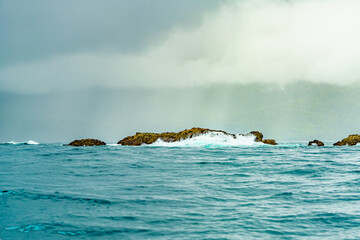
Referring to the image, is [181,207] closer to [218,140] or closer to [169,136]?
[218,140]

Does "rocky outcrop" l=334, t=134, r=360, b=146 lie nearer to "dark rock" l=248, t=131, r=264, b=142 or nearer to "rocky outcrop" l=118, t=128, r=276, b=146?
"rocky outcrop" l=118, t=128, r=276, b=146

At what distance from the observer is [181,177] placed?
901 inches

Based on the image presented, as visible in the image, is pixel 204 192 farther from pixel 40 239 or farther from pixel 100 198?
pixel 40 239

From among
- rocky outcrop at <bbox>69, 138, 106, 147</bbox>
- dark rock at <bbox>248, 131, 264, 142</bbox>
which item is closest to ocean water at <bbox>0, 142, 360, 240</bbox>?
dark rock at <bbox>248, 131, 264, 142</bbox>

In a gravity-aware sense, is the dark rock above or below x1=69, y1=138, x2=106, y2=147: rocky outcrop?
above

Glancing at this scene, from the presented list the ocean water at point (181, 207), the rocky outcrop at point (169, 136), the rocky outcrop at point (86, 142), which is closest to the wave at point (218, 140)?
the rocky outcrop at point (169, 136)

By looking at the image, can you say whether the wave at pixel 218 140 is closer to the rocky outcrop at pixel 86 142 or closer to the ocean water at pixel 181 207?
the rocky outcrop at pixel 86 142

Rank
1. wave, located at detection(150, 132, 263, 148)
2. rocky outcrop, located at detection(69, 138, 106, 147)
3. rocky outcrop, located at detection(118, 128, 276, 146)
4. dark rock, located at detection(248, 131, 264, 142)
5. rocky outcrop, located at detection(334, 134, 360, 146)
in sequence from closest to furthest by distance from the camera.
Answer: wave, located at detection(150, 132, 263, 148)
rocky outcrop, located at detection(334, 134, 360, 146)
rocky outcrop, located at detection(118, 128, 276, 146)
dark rock, located at detection(248, 131, 264, 142)
rocky outcrop, located at detection(69, 138, 106, 147)

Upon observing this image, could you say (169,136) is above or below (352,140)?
above

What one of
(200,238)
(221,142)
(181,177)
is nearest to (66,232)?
(200,238)

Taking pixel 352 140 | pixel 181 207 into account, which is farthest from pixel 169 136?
pixel 181 207

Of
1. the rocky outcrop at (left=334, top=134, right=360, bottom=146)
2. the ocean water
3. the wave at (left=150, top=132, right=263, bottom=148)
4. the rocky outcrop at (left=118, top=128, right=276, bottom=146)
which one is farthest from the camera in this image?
the rocky outcrop at (left=118, top=128, right=276, bottom=146)

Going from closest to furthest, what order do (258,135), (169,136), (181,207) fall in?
(181,207) < (258,135) < (169,136)

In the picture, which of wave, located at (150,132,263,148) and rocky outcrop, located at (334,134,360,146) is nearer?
wave, located at (150,132,263,148)
